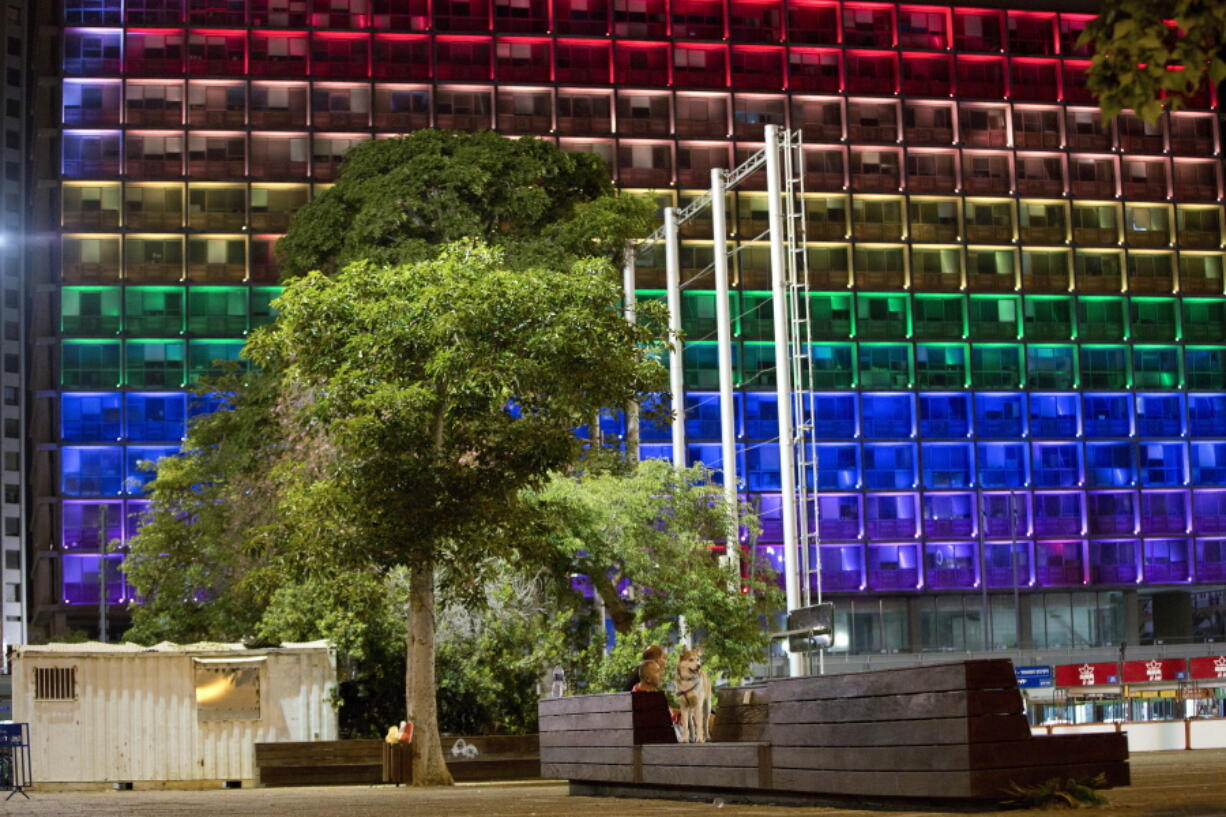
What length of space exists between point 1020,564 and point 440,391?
7081 centimetres

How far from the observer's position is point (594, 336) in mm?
23859

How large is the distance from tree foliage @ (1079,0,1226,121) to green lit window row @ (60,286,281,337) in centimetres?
7752

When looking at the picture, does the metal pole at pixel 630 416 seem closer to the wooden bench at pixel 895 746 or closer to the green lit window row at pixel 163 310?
the wooden bench at pixel 895 746

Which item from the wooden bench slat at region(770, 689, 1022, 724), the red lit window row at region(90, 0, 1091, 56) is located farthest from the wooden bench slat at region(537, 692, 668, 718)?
the red lit window row at region(90, 0, 1091, 56)

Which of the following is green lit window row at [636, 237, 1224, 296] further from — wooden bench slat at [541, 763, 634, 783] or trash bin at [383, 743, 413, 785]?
wooden bench slat at [541, 763, 634, 783]

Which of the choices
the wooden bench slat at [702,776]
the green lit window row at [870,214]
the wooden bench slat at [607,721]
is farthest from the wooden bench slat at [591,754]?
the green lit window row at [870,214]

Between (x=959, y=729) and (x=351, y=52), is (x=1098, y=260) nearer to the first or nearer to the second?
(x=351, y=52)

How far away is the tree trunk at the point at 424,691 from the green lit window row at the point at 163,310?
59.9 metres

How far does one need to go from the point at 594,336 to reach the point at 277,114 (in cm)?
6548

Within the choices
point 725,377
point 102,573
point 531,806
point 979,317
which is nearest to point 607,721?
point 531,806

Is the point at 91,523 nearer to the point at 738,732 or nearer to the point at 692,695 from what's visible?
the point at 692,695

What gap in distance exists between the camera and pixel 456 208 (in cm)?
4291

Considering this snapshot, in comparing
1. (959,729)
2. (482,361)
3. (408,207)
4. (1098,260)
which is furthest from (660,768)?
(1098,260)

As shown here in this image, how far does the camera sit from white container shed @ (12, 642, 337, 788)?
27750mm
